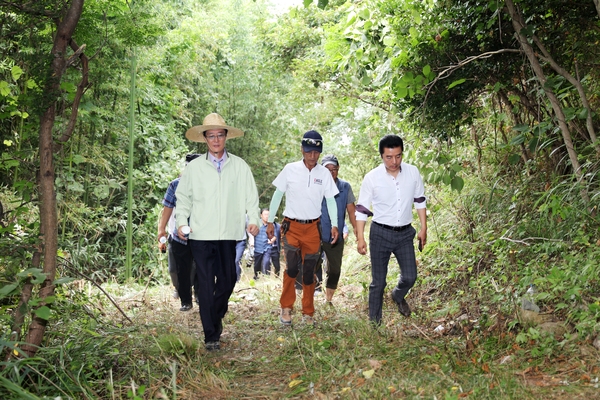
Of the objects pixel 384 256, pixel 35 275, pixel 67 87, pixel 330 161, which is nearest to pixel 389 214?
pixel 384 256

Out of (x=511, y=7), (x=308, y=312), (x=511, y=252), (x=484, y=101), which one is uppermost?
(x=511, y=7)

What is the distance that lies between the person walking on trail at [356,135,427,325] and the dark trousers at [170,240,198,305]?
2366 millimetres

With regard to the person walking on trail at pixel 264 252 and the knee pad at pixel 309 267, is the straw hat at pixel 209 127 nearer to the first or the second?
the knee pad at pixel 309 267

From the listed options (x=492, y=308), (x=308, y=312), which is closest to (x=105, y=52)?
Answer: (x=308, y=312)

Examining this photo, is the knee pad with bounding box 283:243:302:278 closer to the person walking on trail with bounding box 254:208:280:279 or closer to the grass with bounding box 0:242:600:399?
the grass with bounding box 0:242:600:399

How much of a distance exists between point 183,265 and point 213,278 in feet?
6.01

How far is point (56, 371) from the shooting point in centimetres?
406

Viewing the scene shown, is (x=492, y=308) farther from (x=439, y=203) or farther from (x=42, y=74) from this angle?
(x=42, y=74)

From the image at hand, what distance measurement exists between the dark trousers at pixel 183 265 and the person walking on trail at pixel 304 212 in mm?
1380

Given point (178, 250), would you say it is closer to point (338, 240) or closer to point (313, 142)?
point (338, 240)

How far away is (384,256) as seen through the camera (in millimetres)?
6020

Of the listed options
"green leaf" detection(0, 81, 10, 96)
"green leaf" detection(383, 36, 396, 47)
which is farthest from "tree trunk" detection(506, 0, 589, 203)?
"green leaf" detection(0, 81, 10, 96)

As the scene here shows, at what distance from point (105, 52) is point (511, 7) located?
6.39 meters

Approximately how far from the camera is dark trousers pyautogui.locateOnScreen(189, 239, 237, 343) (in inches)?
220
